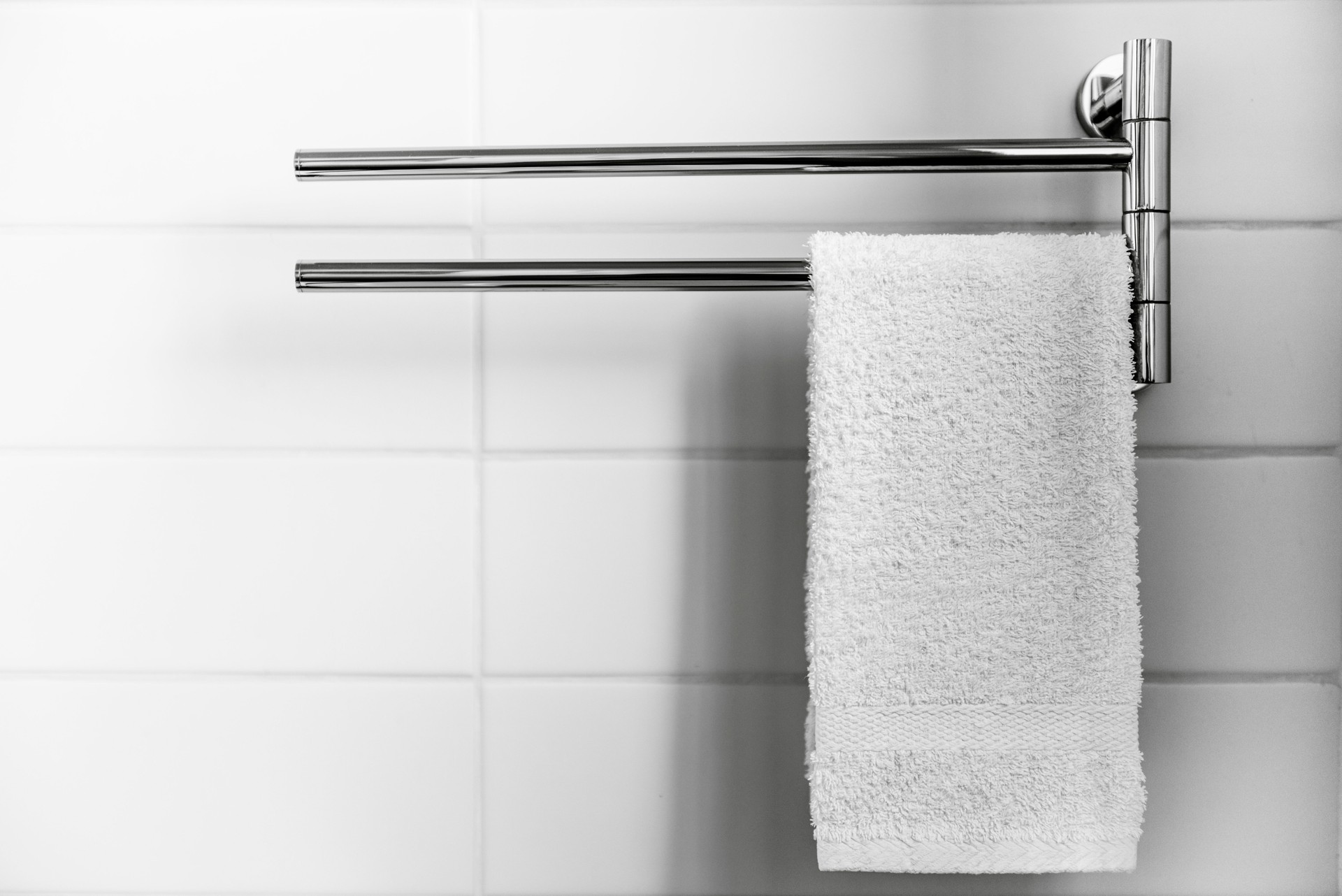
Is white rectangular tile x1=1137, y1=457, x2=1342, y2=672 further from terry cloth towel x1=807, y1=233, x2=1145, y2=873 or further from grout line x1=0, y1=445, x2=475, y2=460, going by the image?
grout line x1=0, y1=445, x2=475, y2=460

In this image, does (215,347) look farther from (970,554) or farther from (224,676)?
(970,554)

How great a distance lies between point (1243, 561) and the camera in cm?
63

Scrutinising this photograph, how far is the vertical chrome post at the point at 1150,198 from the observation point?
0.54m

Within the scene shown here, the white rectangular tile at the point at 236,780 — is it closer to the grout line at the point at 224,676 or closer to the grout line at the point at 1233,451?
the grout line at the point at 224,676

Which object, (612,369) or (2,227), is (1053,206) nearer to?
(612,369)

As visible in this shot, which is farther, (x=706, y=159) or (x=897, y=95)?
(x=897, y=95)

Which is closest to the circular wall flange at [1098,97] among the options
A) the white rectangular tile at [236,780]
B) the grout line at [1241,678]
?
the grout line at [1241,678]

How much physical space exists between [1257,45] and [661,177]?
0.43 m

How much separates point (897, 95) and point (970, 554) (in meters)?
0.33

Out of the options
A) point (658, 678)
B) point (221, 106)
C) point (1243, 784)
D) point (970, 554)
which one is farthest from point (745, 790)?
point (221, 106)

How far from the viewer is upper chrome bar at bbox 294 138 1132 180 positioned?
51cm

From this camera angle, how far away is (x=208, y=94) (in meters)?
0.62

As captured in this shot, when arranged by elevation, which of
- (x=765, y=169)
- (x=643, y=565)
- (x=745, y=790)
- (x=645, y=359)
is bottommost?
(x=745, y=790)

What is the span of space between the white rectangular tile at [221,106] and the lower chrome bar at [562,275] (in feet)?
0.33
